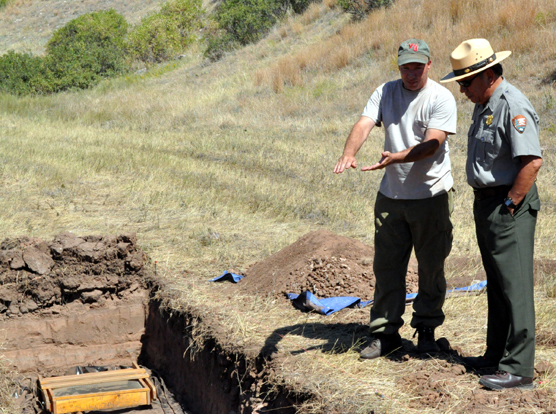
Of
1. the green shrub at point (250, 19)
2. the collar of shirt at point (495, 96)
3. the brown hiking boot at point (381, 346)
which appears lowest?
the brown hiking boot at point (381, 346)

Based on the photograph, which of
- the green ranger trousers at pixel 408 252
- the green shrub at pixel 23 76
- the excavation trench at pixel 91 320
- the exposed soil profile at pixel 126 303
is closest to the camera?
the green ranger trousers at pixel 408 252

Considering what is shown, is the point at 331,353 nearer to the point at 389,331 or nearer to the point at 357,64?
the point at 389,331

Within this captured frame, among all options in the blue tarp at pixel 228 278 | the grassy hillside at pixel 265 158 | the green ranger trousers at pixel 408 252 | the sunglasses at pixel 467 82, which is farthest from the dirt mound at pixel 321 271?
the sunglasses at pixel 467 82

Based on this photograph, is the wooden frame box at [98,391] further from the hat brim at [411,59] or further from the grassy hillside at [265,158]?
the hat brim at [411,59]

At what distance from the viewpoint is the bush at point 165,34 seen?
29.8 m

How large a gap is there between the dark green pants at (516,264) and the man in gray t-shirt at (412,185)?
0.41m

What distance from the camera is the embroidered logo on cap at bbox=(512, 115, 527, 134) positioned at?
11.2 feet

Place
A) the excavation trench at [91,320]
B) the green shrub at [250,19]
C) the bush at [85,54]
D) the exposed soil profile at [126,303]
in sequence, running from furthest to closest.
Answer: the green shrub at [250,19] → the bush at [85,54] → the excavation trench at [91,320] → the exposed soil profile at [126,303]

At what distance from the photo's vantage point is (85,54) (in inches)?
981

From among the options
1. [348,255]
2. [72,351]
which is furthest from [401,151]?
[72,351]

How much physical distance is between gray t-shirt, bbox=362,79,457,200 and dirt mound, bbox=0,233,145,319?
142 inches

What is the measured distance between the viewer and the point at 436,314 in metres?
4.26

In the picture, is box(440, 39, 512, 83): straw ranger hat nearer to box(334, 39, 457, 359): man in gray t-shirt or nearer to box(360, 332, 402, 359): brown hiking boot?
box(334, 39, 457, 359): man in gray t-shirt

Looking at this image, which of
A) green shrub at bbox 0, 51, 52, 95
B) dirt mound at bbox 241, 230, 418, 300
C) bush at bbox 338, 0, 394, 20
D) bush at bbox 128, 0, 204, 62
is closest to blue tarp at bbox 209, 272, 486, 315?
dirt mound at bbox 241, 230, 418, 300
